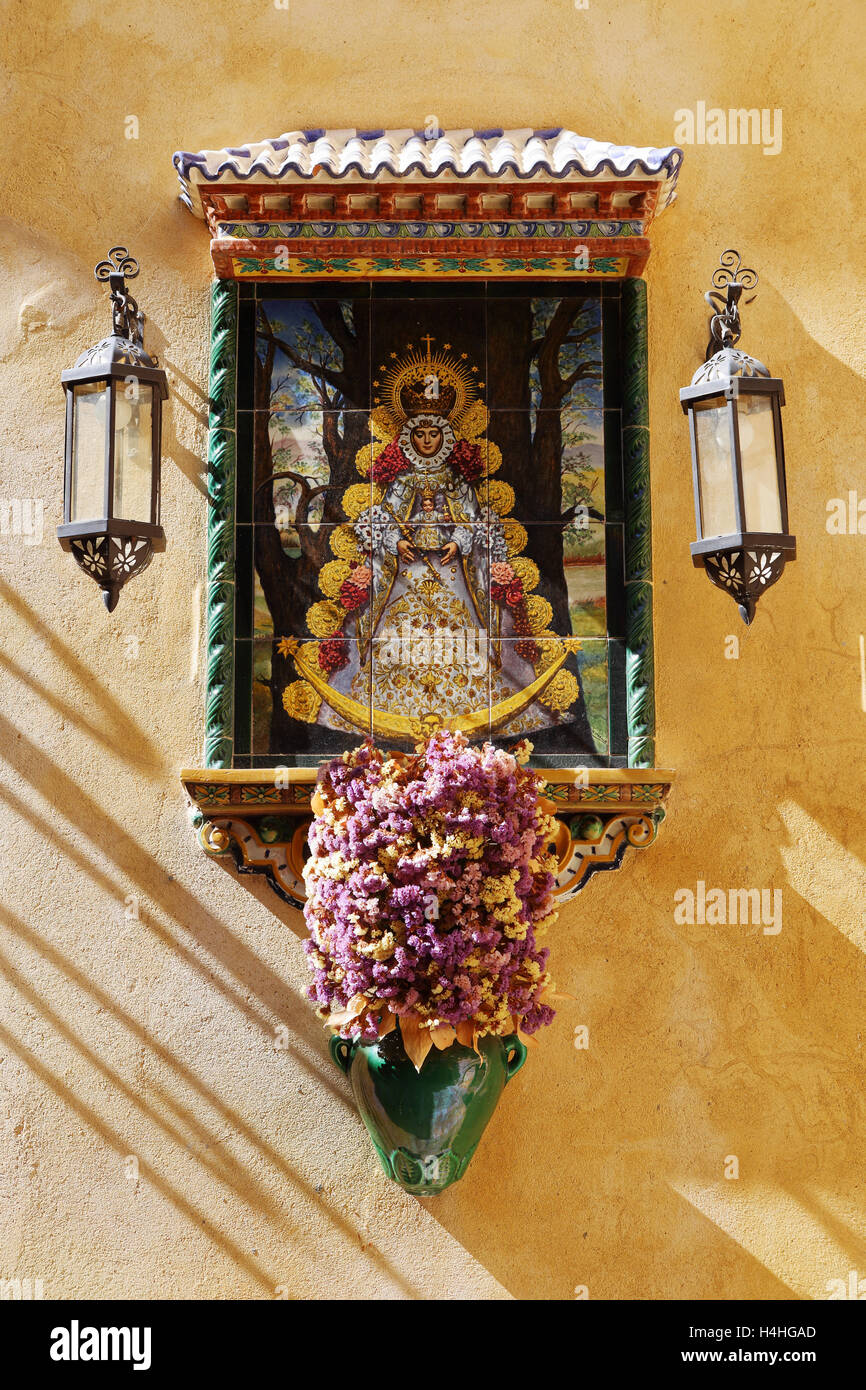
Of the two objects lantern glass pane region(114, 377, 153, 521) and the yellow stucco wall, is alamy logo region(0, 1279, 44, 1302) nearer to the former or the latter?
the yellow stucco wall

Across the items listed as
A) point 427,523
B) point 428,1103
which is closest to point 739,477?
point 427,523

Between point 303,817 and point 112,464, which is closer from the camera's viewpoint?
point 112,464

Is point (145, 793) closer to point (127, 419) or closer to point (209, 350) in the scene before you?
point (127, 419)

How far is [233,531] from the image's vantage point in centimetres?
397

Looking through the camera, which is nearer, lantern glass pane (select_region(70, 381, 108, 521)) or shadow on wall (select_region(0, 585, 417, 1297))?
lantern glass pane (select_region(70, 381, 108, 521))

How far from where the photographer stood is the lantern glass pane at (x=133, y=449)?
11.1 ft

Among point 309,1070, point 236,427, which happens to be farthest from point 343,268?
point 309,1070

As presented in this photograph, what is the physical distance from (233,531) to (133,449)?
612 mm

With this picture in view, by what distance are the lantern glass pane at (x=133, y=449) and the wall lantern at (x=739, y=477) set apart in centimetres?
149

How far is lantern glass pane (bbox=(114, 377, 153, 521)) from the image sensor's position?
11.1 ft

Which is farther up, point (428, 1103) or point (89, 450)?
point (89, 450)

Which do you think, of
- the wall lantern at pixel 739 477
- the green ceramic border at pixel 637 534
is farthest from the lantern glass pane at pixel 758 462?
the green ceramic border at pixel 637 534

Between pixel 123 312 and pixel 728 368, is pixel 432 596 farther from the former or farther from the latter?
pixel 123 312
